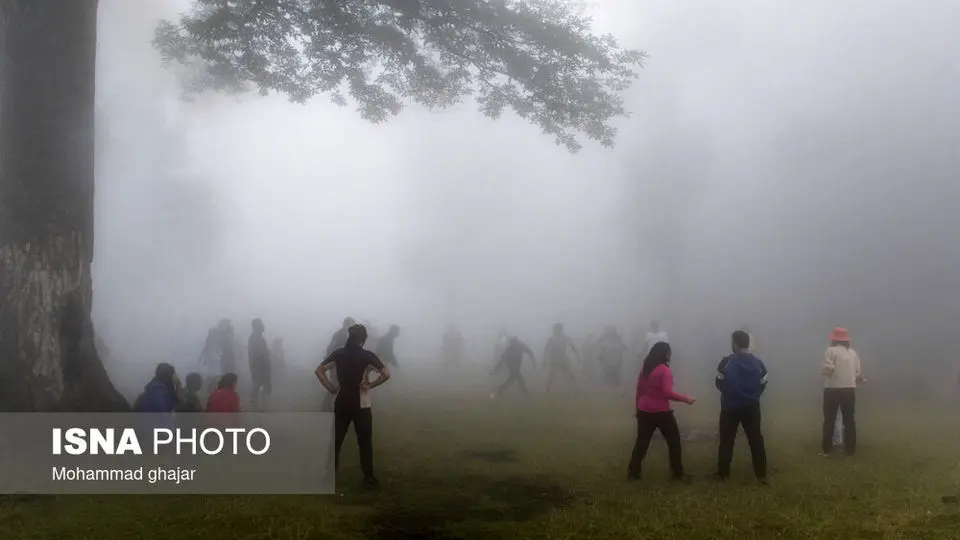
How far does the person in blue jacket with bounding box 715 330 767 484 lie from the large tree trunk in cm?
626

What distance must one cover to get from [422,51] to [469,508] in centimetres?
766

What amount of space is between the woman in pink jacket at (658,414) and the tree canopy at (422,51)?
5.32 meters

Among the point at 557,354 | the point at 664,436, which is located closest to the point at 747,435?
the point at 664,436

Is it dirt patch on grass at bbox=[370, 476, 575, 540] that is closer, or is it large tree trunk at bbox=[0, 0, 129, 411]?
dirt patch on grass at bbox=[370, 476, 575, 540]

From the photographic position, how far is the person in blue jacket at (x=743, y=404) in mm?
7363

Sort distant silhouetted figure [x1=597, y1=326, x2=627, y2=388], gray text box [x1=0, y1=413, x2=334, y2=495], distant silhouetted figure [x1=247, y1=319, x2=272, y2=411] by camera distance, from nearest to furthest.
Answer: gray text box [x1=0, y1=413, x2=334, y2=495] → distant silhouetted figure [x1=247, y1=319, x2=272, y2=411] → distant silhouetted figure [x1=597, y1=326, x2=627, y2=388]

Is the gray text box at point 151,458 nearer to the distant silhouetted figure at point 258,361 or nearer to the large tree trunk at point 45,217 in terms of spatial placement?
the large tree trunk at point 45,217

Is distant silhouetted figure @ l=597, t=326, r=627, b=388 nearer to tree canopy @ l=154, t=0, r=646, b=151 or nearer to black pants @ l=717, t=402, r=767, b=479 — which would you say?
tree canopy @ l=154, t=0, r=646, b=151

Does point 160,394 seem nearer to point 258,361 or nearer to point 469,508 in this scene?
point 469,508

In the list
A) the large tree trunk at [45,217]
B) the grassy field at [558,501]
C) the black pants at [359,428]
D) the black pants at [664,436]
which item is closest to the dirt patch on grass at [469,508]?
the grassy field at [558,501]

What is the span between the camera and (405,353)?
102ft

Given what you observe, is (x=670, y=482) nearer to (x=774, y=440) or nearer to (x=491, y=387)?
(x=774, y=440)

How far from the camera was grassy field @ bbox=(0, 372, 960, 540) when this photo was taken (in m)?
5.64

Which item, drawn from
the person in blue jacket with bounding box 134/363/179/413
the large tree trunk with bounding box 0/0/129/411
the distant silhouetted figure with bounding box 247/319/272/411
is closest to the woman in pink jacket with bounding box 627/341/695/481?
the person in blue jacket with bounding box 134/363/179/413
